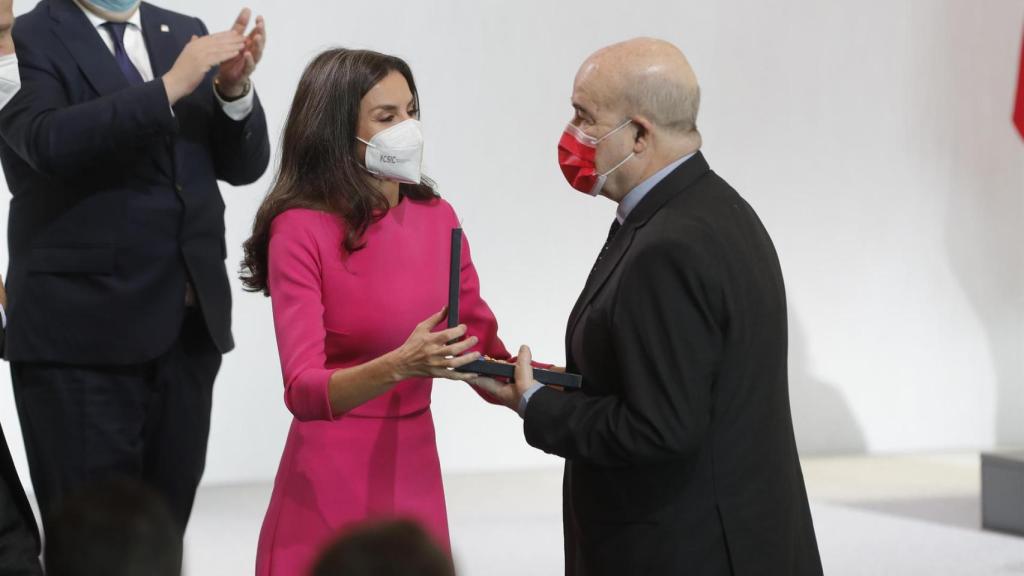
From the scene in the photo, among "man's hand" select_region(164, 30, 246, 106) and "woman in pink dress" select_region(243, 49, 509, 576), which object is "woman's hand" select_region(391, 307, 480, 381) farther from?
"man's hand" select_region(164, 30, 246, 106)

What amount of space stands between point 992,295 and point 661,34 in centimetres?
198

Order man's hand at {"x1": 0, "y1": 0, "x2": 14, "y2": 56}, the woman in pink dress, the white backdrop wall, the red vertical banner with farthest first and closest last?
the white backdrop wall, the red vertical banner, the woman in pink dress, man's hand at {"x1": 0, "y1": 0, "x2": 14, "y2": 56}

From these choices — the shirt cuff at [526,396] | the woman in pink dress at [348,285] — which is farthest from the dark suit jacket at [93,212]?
the shirt cuff at [526,396]

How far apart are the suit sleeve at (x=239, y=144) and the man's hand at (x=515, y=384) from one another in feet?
3.44

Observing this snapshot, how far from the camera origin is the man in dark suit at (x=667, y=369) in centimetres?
203

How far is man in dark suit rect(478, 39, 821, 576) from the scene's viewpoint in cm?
203

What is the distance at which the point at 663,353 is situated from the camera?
2014mm

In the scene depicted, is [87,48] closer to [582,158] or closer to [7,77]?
[7,77]

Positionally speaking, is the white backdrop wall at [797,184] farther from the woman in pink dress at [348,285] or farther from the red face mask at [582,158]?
the red face mask at [582,158]

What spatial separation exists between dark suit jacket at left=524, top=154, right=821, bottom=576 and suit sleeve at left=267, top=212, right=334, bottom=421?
1.24 feet

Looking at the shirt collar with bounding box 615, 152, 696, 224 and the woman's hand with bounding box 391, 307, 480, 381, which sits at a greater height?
the shirt collar with bounding box 615, 152, 696, 224

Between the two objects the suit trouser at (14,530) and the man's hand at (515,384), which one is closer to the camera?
the suit trouser at (14,530)

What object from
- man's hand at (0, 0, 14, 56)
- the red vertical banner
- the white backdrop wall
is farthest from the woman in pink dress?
the red vertical banner

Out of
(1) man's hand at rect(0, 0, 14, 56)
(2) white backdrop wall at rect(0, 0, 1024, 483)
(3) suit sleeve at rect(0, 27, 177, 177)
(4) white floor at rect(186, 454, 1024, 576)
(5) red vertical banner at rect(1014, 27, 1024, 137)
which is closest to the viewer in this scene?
(1) man's hand at rect(0, 0, 14, 56)
